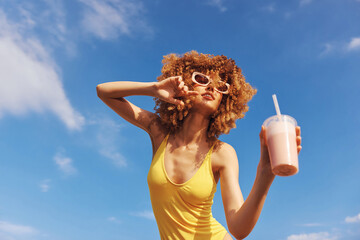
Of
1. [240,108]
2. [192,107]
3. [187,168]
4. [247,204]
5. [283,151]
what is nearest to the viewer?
[283,151]

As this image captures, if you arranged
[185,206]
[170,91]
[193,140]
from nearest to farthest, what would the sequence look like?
[185,206] → [170,91] → [193,140]

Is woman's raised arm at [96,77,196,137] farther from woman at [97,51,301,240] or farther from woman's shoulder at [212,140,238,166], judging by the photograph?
woman's shoulder at [212,140,238,166]

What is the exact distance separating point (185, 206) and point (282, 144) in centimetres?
141

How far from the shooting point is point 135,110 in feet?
13.2

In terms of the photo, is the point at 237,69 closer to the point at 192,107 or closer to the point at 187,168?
the point at 192,107

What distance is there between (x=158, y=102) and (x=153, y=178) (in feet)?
3.81

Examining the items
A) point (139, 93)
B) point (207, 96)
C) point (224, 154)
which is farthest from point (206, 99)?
point (139, 93)

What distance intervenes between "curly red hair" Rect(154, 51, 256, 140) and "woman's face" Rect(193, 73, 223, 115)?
0.34ft

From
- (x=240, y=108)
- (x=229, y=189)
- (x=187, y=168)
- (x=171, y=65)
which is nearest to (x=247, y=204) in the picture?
(x=229, y=189)

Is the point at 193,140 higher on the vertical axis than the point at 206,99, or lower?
lower

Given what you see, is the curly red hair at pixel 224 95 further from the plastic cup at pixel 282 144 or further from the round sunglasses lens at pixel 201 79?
the plastic cup at pixel 282 144

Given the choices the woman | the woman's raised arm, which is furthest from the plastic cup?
the woman's raised arm

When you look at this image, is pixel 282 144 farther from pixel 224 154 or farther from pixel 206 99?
pixel 206 99

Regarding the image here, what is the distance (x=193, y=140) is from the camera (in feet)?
12.6
